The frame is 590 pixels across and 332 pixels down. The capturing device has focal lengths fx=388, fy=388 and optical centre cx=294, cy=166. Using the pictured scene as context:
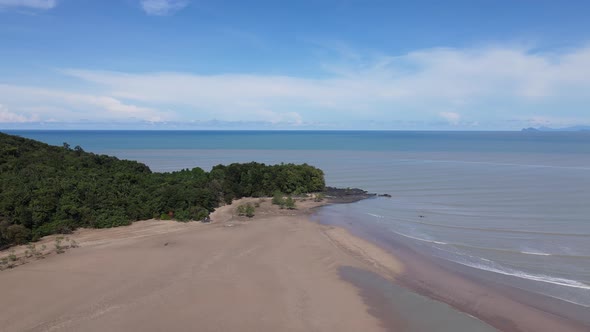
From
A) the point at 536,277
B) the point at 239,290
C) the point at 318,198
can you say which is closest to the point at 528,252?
the point at 536,277

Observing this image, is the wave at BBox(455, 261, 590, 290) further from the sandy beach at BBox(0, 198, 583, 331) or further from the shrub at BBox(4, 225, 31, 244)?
the shrub at BBox(4, 225, 31, 244)

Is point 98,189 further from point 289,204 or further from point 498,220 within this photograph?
point 498,220

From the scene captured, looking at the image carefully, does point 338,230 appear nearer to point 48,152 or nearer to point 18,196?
point 18,196

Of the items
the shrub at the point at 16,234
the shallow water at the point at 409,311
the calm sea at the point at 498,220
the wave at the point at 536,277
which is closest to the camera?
the shallow water at the point at 409,311

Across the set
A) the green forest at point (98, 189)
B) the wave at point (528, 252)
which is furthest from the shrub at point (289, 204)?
the wave at point (528, 252)

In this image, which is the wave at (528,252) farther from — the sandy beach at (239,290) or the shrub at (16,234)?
the shrub at (16,234)

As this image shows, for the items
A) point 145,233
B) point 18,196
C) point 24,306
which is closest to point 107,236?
point 145,233

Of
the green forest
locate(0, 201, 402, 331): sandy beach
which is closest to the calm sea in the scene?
locate(0, 201, 402, 331): sandy beach
